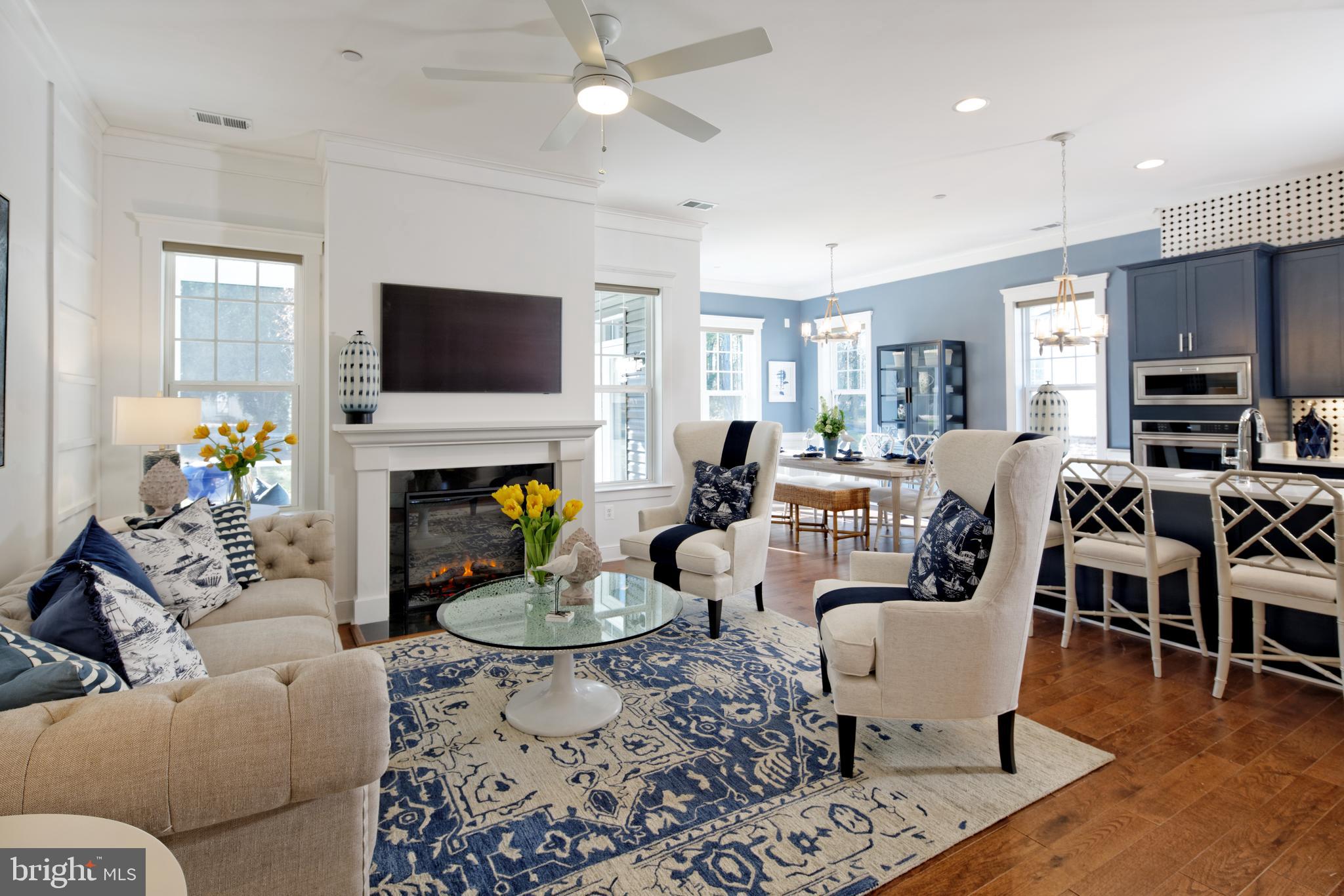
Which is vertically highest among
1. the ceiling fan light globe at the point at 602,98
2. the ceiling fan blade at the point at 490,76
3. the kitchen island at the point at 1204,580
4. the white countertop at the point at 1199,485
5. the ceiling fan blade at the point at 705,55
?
the ceiling fan blade at the point at 490,76

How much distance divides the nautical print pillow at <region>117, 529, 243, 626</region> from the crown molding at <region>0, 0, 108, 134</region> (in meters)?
1.96

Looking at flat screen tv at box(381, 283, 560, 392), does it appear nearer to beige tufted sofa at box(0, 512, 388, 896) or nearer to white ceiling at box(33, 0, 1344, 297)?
white ceiling at box(33, 0, 1344, 297)

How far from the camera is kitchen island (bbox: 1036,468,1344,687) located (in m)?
2.91

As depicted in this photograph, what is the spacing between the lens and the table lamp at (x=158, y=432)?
313 centimetres

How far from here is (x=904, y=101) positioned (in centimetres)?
350

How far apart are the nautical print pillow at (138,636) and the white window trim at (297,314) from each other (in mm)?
2460

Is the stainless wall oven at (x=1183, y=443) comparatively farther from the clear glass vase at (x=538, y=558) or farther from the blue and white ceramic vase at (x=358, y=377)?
the blue and white ceramic vase at (x=358, y=377)

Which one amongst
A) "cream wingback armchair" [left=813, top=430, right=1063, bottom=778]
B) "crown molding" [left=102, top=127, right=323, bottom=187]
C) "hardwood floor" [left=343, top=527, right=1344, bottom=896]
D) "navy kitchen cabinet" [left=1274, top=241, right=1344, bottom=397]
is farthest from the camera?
"navy kitchen cabinet" [left=1274, top=241, right=1344, bottom=397]

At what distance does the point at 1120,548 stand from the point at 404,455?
388cm

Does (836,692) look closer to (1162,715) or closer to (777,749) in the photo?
(777,749)

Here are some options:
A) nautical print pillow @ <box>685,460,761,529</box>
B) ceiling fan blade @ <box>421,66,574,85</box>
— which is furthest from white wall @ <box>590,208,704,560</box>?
ceiling fan blade @ <box>421,66,574,85</box>

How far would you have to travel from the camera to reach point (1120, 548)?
3191 mm

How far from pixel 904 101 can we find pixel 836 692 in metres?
2.97

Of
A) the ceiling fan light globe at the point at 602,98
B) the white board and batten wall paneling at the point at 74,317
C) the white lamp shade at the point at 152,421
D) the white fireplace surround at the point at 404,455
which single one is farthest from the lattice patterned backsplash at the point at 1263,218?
the white board and batten wall paneling at the point at 74,317
